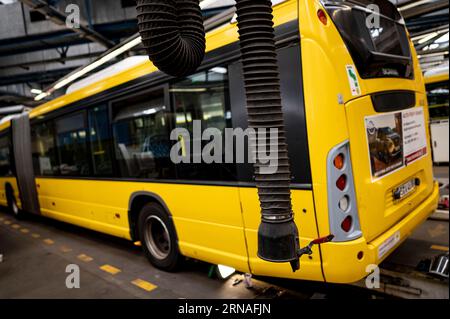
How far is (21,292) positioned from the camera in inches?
148

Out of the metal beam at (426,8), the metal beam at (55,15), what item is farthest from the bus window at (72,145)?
the metal beam at (426,8)

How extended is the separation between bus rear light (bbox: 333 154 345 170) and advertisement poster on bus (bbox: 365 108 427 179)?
330mm

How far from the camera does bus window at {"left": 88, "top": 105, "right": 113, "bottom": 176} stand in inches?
180

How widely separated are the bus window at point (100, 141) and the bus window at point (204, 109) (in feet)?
5.10

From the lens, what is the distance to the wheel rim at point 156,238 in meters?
4.24

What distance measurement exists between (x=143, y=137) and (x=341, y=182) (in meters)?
2.49

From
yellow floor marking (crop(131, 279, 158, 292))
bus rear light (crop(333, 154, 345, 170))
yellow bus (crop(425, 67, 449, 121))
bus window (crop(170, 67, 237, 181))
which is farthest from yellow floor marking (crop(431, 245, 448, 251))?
yellow bus (crop(425, 67, 449, 121))

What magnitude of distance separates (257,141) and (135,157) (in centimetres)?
313

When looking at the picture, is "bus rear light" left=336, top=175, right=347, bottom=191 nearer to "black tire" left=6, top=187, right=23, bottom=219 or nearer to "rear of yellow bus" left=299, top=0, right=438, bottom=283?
"rear of yellow bus" left=299, top=0, right=438, bottom=283

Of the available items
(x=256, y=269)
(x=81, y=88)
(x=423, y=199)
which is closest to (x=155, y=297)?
(x=256, y=269)

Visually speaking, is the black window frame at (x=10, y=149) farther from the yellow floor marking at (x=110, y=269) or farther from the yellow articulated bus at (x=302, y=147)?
the yellow floor marking at (x=110, y=269)

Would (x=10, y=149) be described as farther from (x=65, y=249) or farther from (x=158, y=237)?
(x=158, y=237)

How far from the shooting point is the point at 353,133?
246cm

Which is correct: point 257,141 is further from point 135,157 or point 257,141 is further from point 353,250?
point 135,157
